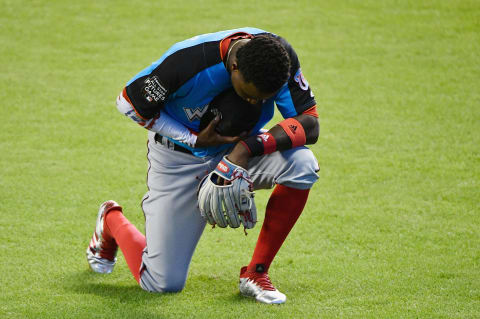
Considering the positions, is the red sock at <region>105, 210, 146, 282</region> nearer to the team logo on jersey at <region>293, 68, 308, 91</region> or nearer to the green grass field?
the green grass field

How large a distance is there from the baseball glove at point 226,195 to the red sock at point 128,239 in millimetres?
626

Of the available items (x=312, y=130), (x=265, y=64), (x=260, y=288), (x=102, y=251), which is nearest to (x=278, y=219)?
(x=260, y=288)

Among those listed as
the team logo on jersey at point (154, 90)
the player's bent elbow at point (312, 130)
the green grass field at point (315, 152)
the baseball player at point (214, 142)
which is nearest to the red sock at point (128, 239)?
the baseball player at point (214, 142)

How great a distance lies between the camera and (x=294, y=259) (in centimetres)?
424

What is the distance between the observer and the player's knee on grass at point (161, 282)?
3701mm

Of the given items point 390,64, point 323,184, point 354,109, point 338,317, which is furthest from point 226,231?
point 390,64

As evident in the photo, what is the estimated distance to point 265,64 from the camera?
3146mm

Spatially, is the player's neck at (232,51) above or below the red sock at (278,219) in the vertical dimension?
above

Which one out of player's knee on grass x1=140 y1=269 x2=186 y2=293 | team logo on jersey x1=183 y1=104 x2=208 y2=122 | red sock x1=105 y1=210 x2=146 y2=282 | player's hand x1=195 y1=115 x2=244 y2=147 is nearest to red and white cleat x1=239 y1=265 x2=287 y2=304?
player's knee on grass x1=140 y1=269 x2=186 y2=293

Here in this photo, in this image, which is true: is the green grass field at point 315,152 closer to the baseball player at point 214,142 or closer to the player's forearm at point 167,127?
the baseball player at point 214,142

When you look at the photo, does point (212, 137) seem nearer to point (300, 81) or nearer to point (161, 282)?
point (300, 81)

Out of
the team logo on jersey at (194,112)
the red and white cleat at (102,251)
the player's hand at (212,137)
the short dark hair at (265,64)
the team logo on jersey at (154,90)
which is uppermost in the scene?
the short dark hair at (265,64)

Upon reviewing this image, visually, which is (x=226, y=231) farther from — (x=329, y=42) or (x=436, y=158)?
(x=329, y=42)

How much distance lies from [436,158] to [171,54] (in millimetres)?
3237
